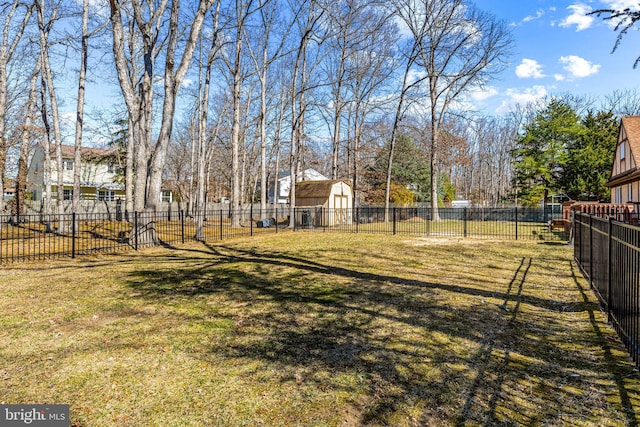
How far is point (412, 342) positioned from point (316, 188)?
2015 cm

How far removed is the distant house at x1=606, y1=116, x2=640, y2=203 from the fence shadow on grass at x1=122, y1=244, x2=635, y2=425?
16.1 metres

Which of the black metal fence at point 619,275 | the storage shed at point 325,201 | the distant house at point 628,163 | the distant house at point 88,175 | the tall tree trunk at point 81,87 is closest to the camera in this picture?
the black metal fence at point 619,275

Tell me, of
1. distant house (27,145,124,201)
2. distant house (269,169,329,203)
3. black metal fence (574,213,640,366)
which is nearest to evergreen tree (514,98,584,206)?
distant house (269,169,329,203)

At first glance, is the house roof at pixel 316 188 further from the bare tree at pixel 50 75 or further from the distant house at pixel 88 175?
the distant house at pixel 88 175

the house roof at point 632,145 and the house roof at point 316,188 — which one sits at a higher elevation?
the house roof at point 632,145

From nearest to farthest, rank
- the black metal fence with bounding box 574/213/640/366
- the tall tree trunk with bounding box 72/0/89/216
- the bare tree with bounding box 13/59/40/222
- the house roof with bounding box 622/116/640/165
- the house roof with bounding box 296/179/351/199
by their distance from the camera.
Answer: the black metal fence with bounding box 574/213/640/366, the tall tree trunk with bounding box 72/0/89/216, the house roof with bounding box 622/116/640/165, the bare tree with bounding box 13/59/40/222, the house roof with bounding box 296/179/351/199

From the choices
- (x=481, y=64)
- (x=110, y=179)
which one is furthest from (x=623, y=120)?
(x=110, y=179)

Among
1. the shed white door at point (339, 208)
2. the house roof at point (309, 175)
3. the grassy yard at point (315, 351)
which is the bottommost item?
the grassy yard at point (315, 351)

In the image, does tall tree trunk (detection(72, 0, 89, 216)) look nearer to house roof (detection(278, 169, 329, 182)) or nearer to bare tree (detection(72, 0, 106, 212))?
bare tree (detection(72, 0, 106, 212))

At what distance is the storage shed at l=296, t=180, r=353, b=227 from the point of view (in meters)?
21.0

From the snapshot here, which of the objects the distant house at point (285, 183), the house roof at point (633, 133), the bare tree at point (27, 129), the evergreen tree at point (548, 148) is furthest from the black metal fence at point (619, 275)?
the distant house at point (285, 183)

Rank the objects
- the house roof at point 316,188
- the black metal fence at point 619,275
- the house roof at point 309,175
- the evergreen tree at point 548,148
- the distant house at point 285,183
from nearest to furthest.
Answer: the black metal fence at point 619,275
the house roof at point 316,188
the evergreen tree at point 548,148
the distant house at point 285,183
the house roof at point 309,175

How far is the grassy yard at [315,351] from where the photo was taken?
8.53 feet

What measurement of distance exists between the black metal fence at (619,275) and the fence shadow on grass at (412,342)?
1.21ft
